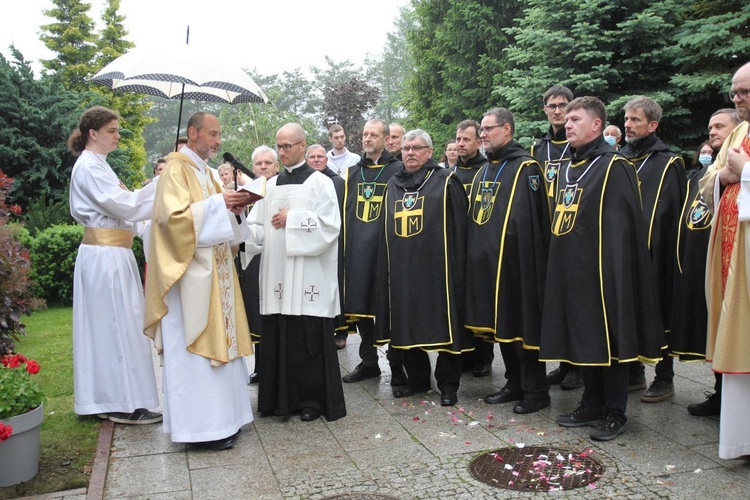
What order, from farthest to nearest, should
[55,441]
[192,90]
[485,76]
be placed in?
[485,76], [192,90], [55,441]

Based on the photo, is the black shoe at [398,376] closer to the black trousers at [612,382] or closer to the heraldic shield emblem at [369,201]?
the heraldic shield emblem at [369,201]

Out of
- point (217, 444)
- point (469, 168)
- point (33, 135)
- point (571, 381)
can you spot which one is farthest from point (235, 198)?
point (33, 135)

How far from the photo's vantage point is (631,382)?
21.6ft

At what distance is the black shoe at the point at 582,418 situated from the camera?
5539 millimetres

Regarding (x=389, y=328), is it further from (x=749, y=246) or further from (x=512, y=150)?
(x=749, y=246)

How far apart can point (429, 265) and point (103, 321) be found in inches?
104

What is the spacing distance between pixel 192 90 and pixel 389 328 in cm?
292

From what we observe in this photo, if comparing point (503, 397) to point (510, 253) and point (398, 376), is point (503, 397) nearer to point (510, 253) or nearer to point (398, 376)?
point (398, 376)

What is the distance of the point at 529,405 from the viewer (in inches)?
235

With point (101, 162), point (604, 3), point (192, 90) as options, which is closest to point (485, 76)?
point (604, 3)

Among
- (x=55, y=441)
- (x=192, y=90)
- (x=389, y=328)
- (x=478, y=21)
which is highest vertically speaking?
(x=478, y=21)

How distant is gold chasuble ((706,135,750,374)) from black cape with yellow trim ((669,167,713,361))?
70 centimetres

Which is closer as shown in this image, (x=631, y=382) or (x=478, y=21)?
(x=631, y=382)

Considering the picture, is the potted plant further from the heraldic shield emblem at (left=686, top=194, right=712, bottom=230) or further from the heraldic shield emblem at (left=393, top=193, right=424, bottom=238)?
the heraldic shield emblem at (left=686, top=194, right=712, bottom=230)
